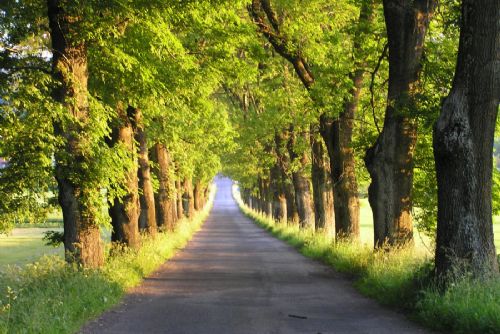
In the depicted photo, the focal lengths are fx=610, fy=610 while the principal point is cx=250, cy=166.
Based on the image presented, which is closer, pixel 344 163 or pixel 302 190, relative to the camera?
pixel 344 163

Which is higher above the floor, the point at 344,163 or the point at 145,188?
the point at 344,163

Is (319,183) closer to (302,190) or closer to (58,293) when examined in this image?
(302,190)

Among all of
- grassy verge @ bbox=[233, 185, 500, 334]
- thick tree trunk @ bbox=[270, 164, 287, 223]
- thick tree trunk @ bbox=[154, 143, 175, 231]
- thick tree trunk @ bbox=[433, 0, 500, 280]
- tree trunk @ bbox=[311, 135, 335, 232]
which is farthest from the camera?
thick tree trunk @ bbox=[270, 164, 287, 223]

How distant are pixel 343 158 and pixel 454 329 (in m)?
12.0

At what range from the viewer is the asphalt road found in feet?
30.3

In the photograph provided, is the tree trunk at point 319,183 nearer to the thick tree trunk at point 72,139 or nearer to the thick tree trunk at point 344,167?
the thick tree trunk at point 344,167

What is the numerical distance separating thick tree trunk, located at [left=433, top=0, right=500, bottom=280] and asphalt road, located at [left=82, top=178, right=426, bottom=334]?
58.0 inches

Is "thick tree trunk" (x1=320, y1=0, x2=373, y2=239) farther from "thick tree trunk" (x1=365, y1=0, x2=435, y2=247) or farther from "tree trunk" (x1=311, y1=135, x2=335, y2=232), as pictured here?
"tree trunk" (x1=311, y1=135, x2=335, y2=232)

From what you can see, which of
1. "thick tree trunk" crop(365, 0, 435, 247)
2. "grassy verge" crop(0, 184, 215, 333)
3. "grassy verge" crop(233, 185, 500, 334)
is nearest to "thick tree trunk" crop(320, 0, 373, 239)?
"grassy verge" crop(233, 185, 500, 334)

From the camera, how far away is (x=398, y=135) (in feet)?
46.8

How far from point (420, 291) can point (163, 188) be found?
75.6 feet

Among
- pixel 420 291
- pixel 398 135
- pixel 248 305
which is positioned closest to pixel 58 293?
pixel 248 305

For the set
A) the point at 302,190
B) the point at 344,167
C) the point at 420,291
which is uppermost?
the point at 344,167

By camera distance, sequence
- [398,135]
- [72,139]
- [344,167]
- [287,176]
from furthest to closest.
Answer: [287,176] → [344,167] → [398,135] → [72,139]
